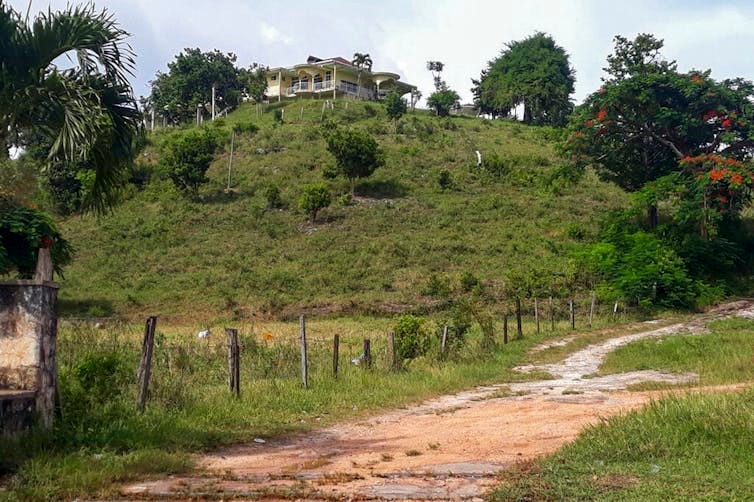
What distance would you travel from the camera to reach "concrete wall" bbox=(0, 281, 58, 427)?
7.70 metres

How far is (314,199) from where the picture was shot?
4303cm

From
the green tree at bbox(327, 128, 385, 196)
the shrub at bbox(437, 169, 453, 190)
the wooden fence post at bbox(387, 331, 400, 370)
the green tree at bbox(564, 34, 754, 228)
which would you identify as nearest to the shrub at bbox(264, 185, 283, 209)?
the green tree at bbox(327, 128, 385, 196)

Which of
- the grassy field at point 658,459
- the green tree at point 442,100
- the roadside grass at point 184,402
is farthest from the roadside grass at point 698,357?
the green tree at point 442,100

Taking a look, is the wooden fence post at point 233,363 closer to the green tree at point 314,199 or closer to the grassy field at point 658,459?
the grassy field at point 658,459

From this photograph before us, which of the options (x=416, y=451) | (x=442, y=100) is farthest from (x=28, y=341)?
(x=442, y=100)

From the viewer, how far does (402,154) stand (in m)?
54.9

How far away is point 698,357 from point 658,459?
1113 centimetres

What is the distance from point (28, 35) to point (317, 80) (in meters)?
70.9

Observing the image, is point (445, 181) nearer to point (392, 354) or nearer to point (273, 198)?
point (273, 198)

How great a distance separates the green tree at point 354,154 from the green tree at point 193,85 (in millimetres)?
32475

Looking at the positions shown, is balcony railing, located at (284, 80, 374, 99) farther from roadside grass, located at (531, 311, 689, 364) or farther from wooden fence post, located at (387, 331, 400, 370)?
wooden fence post, located at (387, 331, 400, 370)

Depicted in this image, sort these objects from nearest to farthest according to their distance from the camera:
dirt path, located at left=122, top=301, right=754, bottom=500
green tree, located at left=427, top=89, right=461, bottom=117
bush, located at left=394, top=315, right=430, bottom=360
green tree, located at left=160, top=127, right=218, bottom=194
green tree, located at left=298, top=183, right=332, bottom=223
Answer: dirt path, located at left=122, top=301, right=754, bottom=500 → bush, located at left=394, top=315, right=430, bottom=360 → green tree, located at left=298, top=183, right=332, bottom=223 → green tree, located at left=160, top=127, right=218, bottom=194 → green tree, located at left=427, top=89, right=461, bottom=117

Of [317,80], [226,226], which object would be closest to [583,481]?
[226,226]

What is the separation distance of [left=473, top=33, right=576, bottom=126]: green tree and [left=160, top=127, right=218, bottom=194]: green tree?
38.9 m
